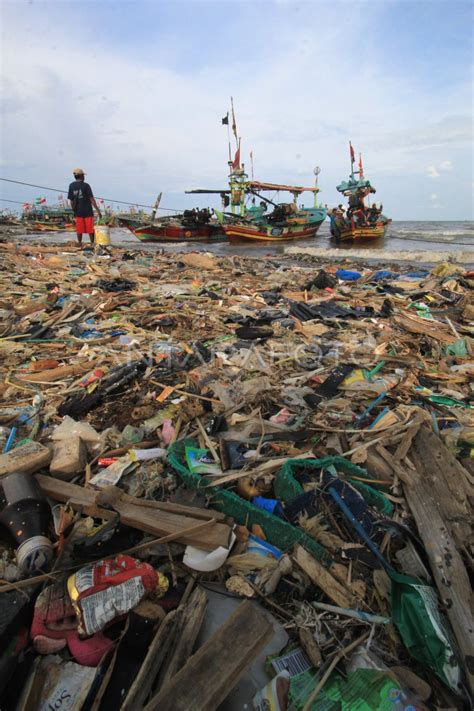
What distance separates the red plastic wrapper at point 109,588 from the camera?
1616 millimetres

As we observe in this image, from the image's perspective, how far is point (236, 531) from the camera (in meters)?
2.14

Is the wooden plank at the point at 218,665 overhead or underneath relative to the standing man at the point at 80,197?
underneath

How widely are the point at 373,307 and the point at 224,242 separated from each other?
2773 cm

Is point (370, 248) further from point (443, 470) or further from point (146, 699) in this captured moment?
point (146, 699)

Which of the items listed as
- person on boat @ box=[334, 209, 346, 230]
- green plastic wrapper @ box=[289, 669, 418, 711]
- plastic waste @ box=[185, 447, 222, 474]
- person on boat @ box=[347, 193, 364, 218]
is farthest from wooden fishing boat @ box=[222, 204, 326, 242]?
green plastic wrapper @ box=[289, 669, 418, 711]

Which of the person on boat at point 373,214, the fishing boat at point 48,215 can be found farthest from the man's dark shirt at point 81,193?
the fishing boat at point 48,215

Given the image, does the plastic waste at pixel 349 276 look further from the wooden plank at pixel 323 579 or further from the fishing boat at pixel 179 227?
the fishing boat at pixel 179 227

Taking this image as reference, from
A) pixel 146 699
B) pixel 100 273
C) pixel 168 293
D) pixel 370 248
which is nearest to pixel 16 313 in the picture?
pixel 168 293

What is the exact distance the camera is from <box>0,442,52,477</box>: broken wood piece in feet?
8.04

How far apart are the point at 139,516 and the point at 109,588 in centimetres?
44

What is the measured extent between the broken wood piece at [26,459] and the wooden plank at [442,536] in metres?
2.54

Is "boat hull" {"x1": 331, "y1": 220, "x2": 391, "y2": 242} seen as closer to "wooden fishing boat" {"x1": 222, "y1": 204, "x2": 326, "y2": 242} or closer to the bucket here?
"wooden fishing boat" {"x1": 222, "y1": 204, "x2": 326, "y2": 242}

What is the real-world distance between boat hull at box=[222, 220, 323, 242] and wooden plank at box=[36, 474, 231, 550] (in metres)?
28.3

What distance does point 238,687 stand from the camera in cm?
157
